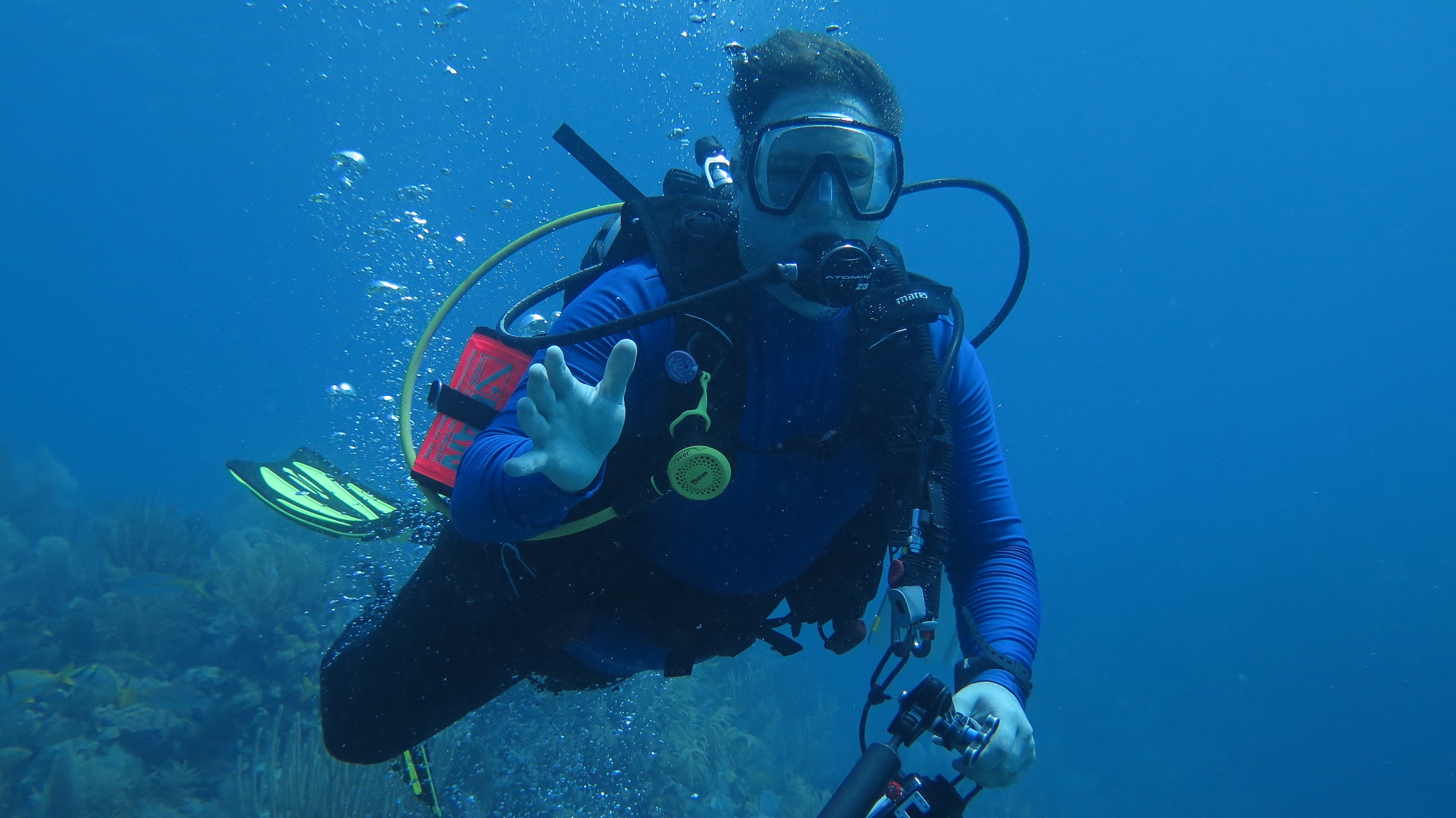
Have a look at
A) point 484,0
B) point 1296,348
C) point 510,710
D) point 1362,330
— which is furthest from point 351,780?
point 1362,330

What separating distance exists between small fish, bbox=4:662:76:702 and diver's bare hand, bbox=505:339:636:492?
8813mm

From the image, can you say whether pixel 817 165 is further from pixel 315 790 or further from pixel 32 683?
pixel 32 683

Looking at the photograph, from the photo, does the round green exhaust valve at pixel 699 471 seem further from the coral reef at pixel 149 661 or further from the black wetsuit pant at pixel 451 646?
the coral reef at pixel 149 661

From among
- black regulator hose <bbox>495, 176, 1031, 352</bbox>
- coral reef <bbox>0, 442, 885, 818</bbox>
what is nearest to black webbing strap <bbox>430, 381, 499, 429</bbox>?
black regulator hose <bbox>495, 176, 1031, 352</bbox>

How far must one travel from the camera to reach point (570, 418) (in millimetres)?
1365

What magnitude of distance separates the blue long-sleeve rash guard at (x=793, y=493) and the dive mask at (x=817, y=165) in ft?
1.10

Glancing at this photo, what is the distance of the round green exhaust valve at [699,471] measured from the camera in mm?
1683

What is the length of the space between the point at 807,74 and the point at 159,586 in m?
10.2

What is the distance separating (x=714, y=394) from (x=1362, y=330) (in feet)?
432

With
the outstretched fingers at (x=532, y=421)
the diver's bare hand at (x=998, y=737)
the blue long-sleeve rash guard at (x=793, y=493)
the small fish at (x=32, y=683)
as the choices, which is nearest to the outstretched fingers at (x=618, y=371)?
the outstretched fingers at (x=532, y=421)

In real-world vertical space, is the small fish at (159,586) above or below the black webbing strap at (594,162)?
below

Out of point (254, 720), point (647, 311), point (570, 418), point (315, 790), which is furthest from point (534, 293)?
point (254, 720)

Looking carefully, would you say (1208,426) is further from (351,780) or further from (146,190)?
(146,190)

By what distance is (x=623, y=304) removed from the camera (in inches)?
73.8
